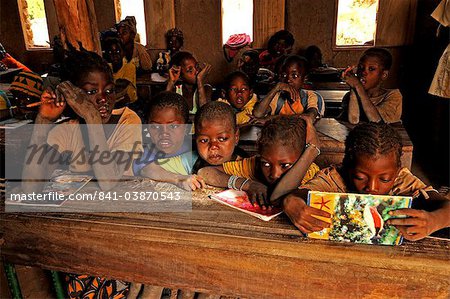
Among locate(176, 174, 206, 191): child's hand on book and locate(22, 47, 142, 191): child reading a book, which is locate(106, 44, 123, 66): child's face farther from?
locate(176, 174, 206, 191): child's hand on book

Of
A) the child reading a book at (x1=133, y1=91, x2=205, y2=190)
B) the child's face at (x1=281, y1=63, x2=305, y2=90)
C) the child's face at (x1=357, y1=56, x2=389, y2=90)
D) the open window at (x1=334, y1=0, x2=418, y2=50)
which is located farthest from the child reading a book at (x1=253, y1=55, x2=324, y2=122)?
the open window at (x1=334, y1=0, x2=418, y2=50)

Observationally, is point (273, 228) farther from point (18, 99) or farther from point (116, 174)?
point (18, 99)

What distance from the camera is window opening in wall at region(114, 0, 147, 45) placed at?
6.35 meters

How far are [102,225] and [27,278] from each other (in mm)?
Result: 649

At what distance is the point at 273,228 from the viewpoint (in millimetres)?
1255

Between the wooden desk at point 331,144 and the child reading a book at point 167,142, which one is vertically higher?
the child reading a book at point 167,142

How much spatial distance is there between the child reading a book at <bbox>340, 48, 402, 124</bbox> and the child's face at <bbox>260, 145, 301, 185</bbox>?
4.59ft

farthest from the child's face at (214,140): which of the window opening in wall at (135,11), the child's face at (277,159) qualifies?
the window opening in wall at (135,11)

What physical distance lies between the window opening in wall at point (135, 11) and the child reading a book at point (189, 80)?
2.89 meters

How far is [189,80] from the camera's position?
3746mm

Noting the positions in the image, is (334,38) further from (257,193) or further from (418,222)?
(418,222)

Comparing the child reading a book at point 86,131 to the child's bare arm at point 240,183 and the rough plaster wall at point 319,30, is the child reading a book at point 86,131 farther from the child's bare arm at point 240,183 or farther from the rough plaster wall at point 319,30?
the rough plaster wall at point 319,30

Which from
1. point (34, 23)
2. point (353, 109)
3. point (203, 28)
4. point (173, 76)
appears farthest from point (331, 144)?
point (34, 23)

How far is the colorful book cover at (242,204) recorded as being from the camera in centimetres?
134
